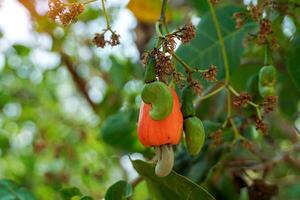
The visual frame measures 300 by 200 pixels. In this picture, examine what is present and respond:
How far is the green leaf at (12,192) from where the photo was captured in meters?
1.30

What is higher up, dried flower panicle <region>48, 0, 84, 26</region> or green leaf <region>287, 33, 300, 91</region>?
dried flower panicle <region>48, 0, 84, 26</region>

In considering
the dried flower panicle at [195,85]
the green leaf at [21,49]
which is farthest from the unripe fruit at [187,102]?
the green leaf at [21,49]

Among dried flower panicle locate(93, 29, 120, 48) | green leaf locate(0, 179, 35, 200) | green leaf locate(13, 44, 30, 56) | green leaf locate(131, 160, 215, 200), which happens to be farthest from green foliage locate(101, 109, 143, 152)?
green leaf locate(13, 44, 30, 56)

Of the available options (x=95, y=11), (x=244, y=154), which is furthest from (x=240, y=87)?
(x=95, y=11)

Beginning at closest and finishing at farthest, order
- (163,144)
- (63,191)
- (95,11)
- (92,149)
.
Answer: (163,144) < (63,191) < (95,11) < (92,149)

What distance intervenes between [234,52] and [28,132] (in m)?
2.14

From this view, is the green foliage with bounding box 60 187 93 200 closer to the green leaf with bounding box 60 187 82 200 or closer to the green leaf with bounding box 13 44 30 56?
the green leaf with bounding box 60 187 82 200

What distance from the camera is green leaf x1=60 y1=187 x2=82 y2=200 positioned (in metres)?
1.20

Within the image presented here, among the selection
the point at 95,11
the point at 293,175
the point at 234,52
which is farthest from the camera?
the point at 95,11

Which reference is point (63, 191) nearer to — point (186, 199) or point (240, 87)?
point (186, 199)

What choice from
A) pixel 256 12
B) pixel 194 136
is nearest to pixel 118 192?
pixel 194 136

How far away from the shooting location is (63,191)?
3.96 ft

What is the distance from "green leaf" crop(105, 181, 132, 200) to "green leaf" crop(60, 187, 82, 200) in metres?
0.11

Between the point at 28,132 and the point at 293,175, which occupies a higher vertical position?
the point at 28,132
